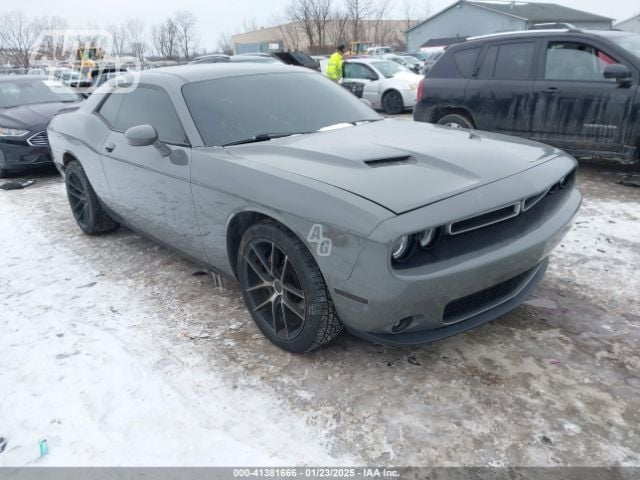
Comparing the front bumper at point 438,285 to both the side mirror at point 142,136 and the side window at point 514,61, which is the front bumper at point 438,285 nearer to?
the side mirror at point 142,136

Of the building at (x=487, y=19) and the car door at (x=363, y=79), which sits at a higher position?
the building at (x=487, y=19)

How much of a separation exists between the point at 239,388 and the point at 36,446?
93 cm

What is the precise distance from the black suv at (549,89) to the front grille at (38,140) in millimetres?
5467

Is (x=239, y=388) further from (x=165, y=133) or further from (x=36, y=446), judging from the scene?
(x=165, y=133)

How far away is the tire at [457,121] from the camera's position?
661 centimetres

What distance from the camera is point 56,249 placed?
4641mm

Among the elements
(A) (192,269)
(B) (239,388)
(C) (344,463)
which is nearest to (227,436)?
(B) (239,388)

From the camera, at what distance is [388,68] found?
13.4 meters

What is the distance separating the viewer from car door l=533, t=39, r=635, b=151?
5480 mm

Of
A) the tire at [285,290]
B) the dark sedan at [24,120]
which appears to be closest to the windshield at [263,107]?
the tire at [285,290]

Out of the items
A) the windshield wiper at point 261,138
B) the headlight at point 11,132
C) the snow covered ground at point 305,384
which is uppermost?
the windshield wiper at point 261,138

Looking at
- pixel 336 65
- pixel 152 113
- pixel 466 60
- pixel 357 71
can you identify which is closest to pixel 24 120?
pixel 152 113

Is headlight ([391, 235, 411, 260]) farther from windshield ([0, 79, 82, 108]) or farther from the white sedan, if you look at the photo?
the white sedan

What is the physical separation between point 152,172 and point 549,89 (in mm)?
4750
